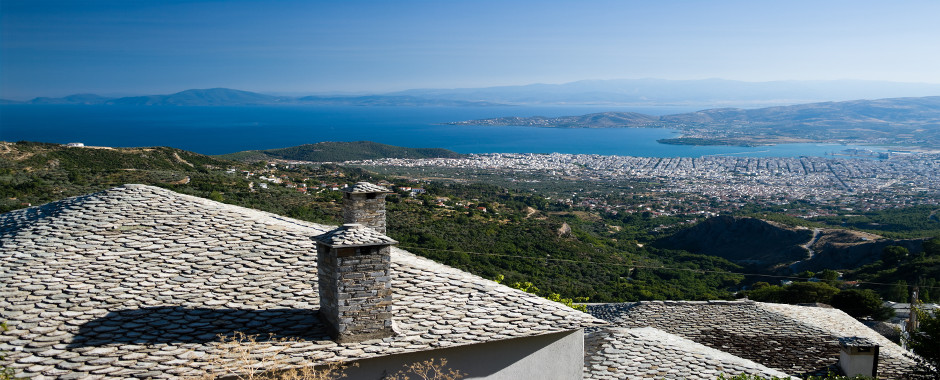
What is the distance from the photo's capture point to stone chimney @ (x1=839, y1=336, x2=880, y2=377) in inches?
403

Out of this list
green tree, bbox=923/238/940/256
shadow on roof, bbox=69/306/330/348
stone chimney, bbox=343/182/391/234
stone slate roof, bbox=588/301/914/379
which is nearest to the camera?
shadow on roof, bbox=69/306/330/348

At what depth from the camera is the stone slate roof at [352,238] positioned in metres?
5.87

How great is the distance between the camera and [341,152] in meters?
103

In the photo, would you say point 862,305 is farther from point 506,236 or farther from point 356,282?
point 356,282

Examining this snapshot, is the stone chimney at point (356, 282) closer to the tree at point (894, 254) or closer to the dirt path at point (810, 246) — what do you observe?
the tree at point (894, 254)

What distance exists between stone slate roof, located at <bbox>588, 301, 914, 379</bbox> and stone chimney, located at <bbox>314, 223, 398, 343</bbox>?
8430mm

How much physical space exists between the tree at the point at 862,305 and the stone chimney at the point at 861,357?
10718mm

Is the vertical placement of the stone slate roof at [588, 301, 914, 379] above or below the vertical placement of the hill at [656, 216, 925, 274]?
above

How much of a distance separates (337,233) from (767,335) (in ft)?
34.7

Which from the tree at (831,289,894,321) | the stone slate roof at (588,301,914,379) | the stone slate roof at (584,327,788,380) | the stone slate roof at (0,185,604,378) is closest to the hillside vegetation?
the tree at (831,289,894,321)

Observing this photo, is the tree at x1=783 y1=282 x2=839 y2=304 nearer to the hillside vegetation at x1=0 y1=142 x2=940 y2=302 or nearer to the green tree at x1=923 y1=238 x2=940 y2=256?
the hillside vegetation at x1=0 y1=142 x2=940 y2=302

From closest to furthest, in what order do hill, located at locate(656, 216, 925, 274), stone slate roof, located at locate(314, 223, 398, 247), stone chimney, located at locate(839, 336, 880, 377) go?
stone slate roof, located at locate(314, 223, 398, 247) → stone chimney, located at locate(839, 336, 880, 377) → hill, located at locate(656, 216, 925, 274)

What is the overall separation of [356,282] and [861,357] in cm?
931

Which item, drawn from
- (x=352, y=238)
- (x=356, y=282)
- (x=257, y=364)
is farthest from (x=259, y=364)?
(x=352, y=238)
